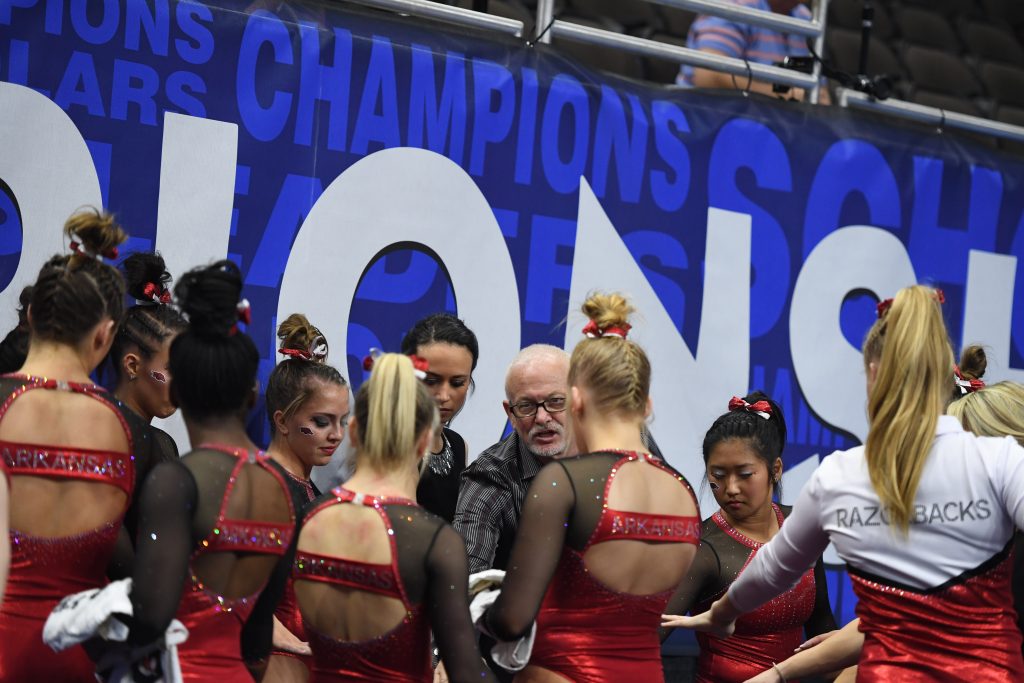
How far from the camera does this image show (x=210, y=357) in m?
2.66

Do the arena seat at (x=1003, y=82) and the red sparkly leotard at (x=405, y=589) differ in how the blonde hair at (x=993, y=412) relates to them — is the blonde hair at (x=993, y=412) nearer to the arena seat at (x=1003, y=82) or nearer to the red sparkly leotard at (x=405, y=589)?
the red sparkly leotard at (x=405, y=589)

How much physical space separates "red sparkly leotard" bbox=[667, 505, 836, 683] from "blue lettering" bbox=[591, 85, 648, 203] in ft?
5.28

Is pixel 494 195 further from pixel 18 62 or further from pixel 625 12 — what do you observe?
pixel 625 12

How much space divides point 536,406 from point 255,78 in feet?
5.12

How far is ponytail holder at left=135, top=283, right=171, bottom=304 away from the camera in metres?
3.97

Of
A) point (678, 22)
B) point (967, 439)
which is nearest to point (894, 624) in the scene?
point (967, 439)

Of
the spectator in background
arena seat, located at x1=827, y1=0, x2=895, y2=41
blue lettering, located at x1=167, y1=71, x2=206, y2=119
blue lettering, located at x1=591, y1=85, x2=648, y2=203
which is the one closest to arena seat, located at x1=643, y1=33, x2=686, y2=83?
the spectator in background

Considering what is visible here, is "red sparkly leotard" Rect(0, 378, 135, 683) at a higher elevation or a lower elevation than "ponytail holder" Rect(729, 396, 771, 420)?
lower

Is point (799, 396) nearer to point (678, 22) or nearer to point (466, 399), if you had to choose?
point (466, 399)

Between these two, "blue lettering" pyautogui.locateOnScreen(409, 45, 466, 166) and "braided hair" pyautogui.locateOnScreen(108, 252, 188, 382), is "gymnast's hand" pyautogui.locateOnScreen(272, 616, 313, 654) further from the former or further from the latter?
"blue lettering" pyautogui.locateOnScreen(409, 45, 466, 166)

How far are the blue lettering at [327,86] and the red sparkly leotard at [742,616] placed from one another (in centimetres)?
196

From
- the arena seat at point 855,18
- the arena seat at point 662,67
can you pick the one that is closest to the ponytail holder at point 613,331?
the arena seat at point 662,67

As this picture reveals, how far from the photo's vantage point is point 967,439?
2830 mm

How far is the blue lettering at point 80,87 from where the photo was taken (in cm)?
419
